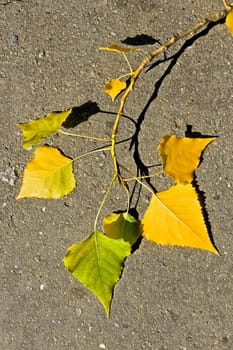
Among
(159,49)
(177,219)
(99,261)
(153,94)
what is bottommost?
(99,261)

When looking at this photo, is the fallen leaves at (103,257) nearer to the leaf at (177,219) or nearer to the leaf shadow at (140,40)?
the leaf at (177,219)

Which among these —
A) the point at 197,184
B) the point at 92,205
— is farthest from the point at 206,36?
the point at 92,205

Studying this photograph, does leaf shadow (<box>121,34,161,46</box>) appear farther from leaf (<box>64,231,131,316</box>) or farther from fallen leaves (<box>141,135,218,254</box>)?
leaf (<box>64,231,131,316</box>)

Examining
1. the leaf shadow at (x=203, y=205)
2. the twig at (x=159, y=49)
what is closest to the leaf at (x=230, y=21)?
the twig at (x=159, y=49)

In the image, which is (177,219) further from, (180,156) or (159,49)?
(159,49)

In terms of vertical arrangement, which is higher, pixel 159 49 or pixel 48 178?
pixel 159 49

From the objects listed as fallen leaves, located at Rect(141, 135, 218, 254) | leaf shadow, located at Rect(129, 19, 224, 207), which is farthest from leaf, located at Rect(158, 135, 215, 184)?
leaf shadow, located at Rect(129, 19, 224, 207)

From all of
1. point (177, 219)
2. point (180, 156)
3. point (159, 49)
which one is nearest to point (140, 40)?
point (159, 49)
